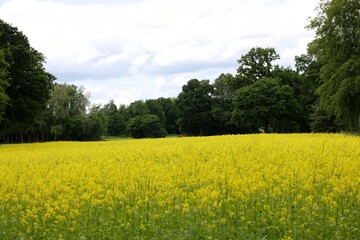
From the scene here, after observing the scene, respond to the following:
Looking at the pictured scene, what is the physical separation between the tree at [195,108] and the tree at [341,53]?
39.4 meters

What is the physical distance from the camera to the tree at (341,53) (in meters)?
32.5

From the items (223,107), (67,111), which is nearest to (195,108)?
(223,107)

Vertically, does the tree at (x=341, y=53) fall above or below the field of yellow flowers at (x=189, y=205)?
above

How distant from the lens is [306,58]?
65750 mm

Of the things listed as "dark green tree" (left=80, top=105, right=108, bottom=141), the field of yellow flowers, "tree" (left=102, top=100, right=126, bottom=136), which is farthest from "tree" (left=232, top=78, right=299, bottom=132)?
"tree" (left=102, top=100, right=126, bottom=136)

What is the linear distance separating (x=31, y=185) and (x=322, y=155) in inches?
425

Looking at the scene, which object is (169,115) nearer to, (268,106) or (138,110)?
(138,110)

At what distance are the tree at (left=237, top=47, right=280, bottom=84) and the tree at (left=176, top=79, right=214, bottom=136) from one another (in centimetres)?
1239

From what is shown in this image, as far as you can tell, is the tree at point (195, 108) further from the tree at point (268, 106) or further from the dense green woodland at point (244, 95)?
the tree at point (268, 106)

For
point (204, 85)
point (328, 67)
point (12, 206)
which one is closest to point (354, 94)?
point (328, 67)

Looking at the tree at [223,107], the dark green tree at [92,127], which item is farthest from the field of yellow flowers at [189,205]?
the dark green tree at [92,127]

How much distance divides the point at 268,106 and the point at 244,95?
3899mm

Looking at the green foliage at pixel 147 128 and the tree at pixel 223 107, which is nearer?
the tree at pixel 223 107

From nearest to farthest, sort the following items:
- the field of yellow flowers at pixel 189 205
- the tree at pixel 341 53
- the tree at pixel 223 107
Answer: the field of yellow flowers at pixel 189 205 < the tree at pixel 341 53 < the tree at pixel 223 107
